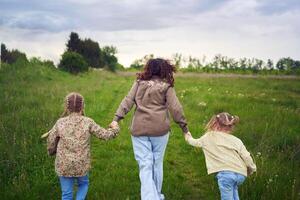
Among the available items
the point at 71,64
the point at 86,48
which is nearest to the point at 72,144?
the point at 71,64

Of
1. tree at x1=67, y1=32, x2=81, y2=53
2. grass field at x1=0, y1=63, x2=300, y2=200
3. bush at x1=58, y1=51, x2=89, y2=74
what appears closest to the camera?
grass field at x1=0, y1=63, x2=300, y2=200

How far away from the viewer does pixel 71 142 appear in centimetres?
590

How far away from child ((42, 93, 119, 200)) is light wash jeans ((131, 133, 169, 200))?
57 cm

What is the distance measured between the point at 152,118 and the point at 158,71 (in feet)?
2.36

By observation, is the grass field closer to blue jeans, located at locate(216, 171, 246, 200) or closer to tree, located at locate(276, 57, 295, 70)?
blue jeans, located at locate(216, 171, 246, 200)

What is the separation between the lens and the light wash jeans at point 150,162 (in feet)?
20.5

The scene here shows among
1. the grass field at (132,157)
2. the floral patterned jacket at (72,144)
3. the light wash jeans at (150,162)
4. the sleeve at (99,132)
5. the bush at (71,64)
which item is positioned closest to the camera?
the floral patterned jacket at (72,144)

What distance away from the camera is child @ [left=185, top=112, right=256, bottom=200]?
19.1ft

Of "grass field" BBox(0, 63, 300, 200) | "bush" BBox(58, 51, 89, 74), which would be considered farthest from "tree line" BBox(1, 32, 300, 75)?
"grass field" BBox(0, 63, 300, 200)

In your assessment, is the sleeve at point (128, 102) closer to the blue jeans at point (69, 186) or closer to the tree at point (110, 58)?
the blue jeans at point (69, 186)

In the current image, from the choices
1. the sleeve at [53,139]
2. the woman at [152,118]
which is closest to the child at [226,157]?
the woman at [152,118]

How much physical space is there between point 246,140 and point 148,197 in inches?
179

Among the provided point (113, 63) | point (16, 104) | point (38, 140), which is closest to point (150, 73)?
point (38, 140)

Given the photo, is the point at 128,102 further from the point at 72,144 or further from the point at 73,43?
the point at 73,43
